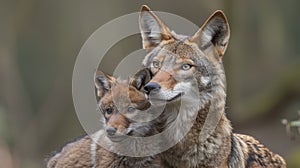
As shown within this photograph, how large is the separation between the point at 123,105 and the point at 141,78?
1.27 ft

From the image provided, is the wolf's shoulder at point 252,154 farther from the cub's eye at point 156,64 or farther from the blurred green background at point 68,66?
the blurred green background at point 68,66

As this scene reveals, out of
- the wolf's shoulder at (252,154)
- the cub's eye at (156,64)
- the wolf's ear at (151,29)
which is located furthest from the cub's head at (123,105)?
the wolf's shoulder at (252,154)

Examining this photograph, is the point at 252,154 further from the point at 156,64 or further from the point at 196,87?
the point at 156,64

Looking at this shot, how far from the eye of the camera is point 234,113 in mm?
16750

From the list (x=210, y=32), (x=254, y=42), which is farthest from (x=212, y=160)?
(x=254, y=42)

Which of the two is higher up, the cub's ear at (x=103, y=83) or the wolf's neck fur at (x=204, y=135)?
the cub's ear at (x=103, y=83)

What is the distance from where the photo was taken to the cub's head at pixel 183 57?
8.34 meters

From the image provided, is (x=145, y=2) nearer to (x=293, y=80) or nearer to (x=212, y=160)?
(x=293, y=80)

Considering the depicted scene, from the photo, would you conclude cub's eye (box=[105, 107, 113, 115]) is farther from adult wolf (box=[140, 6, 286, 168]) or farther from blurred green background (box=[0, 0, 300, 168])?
blurred green background (box=[0, 0, 300, 168])

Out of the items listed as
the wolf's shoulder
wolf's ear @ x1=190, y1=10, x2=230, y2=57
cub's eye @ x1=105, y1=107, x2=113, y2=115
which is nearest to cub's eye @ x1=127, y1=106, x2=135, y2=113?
cub's eye @ x1=105, y1=107, x2=113, y2=115

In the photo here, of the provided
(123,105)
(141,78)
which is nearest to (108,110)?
(123,105)

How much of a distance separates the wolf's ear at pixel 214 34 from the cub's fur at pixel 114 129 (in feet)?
2.13

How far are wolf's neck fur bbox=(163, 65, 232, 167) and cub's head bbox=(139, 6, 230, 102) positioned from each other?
7 centimetres

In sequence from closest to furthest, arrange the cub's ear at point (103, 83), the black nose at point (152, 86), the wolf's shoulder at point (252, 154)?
1. the black nose at point (152, 86)
2. the wolf's shoulder at point (252, 154)
3. the cub's ear at point (103, 83)
